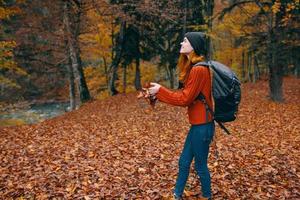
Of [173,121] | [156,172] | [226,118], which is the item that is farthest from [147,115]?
[226,118]

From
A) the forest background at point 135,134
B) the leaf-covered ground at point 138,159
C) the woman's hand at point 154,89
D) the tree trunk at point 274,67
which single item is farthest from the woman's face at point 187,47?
the tree trunk at point 274,67

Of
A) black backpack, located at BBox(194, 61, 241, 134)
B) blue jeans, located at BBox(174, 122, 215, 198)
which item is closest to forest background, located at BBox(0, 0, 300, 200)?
blue jeans, located at BBox(174, 122, 215, 198)

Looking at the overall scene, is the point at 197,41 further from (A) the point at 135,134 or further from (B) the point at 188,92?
(A) the point at 135,134

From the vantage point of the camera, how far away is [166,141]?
11.5 metres

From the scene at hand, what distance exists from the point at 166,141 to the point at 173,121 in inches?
165

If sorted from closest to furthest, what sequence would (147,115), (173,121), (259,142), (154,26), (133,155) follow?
(133,155), (259,142), (173,121), (147,115), (154,26)

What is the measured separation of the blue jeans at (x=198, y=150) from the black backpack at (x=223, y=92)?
0.22m

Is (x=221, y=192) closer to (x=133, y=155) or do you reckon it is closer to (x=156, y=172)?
(x=156, y=172)

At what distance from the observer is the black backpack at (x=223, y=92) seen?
5.04 metres

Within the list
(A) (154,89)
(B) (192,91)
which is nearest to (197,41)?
(B) (192,91)

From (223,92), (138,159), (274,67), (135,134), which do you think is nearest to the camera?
(223,92)

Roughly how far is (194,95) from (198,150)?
82 cm

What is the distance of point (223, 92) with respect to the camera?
16.5 feet

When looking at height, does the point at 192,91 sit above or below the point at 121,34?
below
